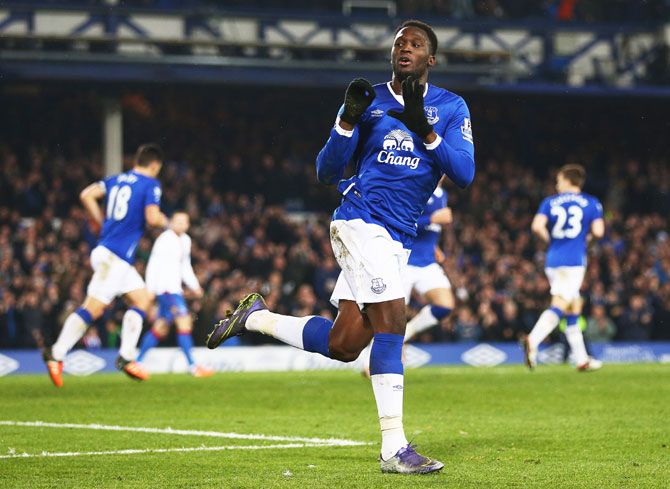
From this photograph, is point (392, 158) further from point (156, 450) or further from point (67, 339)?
point (67, 339)

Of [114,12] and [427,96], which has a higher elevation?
[114,12]

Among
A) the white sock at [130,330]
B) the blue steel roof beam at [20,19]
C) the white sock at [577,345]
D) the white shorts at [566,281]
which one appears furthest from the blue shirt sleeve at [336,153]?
the blue steel roof beam at [20,19]

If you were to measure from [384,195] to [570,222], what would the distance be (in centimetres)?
826

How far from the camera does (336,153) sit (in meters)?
6.10

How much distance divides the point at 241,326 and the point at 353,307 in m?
0.80

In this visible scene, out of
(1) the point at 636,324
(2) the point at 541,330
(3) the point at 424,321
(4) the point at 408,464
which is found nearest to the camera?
(4) the point at 408,464

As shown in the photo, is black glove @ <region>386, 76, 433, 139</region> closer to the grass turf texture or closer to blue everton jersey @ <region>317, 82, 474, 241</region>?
blue everton jersey @ <region>317, 82, 474, 241</region>

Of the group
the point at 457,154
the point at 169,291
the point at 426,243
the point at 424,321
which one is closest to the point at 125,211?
the point at 169,291

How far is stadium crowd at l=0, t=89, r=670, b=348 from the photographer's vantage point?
1983cm

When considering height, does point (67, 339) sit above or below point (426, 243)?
below

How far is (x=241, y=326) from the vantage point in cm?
663

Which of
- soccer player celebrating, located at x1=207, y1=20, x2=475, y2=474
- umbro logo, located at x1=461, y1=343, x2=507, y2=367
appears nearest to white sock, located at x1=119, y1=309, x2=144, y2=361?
soccer player celebrating, located at x1=207, y1=20, x2=475, y2=474

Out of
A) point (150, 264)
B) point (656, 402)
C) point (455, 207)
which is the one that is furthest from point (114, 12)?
point (656, 402)

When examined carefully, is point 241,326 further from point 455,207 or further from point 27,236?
point 455,207
